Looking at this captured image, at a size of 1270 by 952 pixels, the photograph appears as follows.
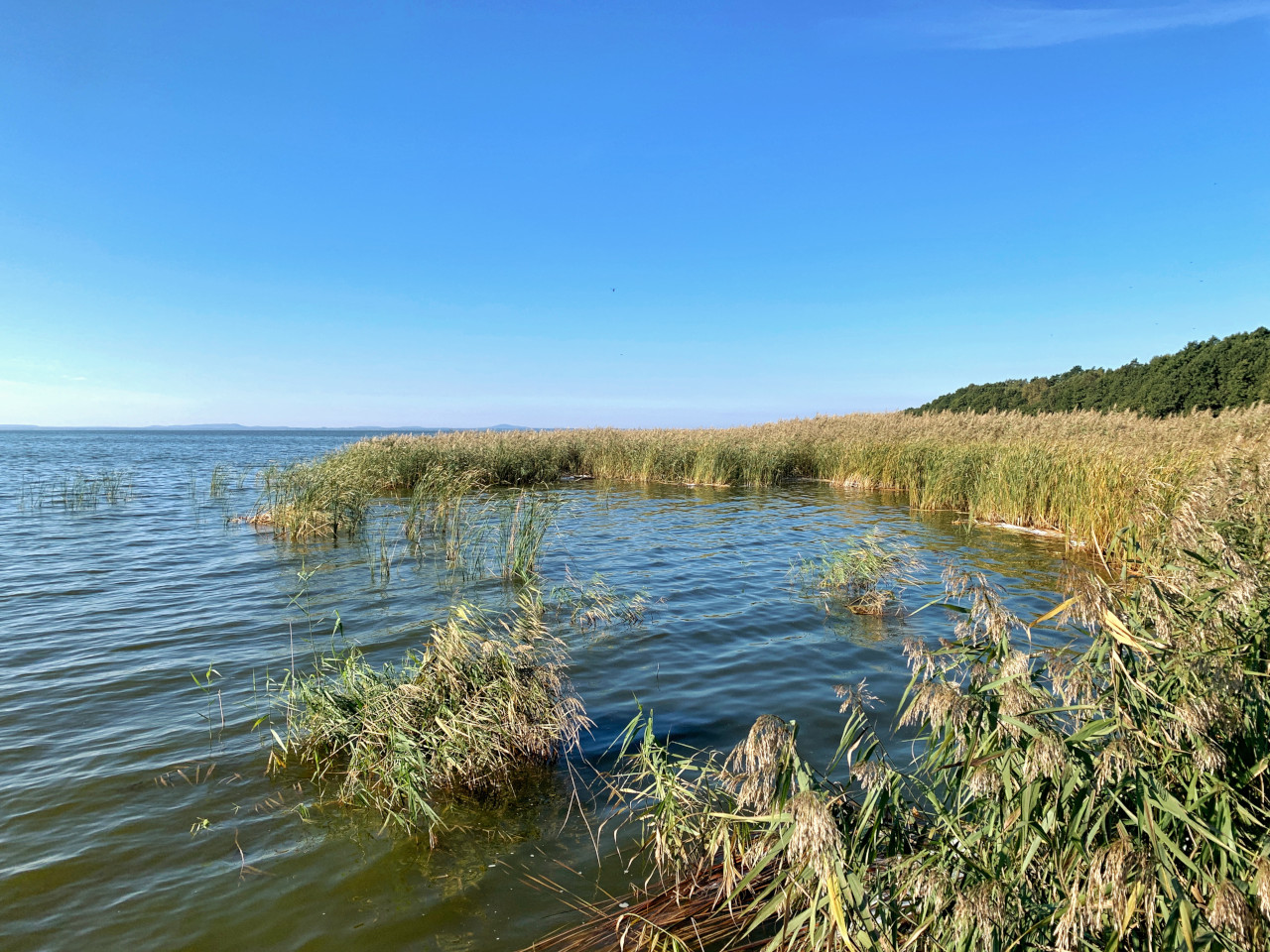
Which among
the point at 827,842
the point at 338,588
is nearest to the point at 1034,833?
the point at 827,842

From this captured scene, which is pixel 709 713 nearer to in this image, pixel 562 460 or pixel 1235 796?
pixel 1235 796

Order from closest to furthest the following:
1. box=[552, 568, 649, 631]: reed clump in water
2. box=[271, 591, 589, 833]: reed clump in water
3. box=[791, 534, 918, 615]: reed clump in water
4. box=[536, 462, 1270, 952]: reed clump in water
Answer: box=[536, 462, 1270, 952]: reed clump in water → box=[271, 591, 589, 833]: reed clump in water → box=[552, 568, 649, 631]: reed clump in water → box=[791, 534, 918, 615]: reed clump in water

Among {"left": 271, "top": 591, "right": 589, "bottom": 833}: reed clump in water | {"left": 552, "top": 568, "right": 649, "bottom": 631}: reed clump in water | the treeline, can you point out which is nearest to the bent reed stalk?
{"left": 552, "top": 568, "right": 649, "bottom": 631}: reed clump in water

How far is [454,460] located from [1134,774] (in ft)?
72.4

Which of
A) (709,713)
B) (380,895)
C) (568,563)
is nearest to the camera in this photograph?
(380,895)

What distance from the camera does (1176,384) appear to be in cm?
3419

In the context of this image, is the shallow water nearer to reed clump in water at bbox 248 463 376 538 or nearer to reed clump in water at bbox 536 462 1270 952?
reed clump in water at bbox 248 463 376 538

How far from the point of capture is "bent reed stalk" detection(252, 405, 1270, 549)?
457 inches

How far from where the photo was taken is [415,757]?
4410 mm

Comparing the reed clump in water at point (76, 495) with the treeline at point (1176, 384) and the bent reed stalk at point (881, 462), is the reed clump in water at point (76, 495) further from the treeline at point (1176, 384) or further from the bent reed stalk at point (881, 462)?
the treeline at point (1176, 384)

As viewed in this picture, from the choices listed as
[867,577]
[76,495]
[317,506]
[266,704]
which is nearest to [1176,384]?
[867,577]

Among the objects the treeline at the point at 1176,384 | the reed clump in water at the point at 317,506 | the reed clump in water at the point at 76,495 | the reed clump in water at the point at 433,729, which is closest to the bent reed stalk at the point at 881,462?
the reed clump in water at the point at 317,506

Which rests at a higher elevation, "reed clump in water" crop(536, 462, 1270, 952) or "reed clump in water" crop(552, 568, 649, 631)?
"reed clump in water" crop(536, 462, 1270, 952)

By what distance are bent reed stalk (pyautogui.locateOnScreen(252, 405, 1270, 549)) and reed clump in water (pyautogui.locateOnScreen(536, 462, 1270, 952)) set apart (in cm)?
405
